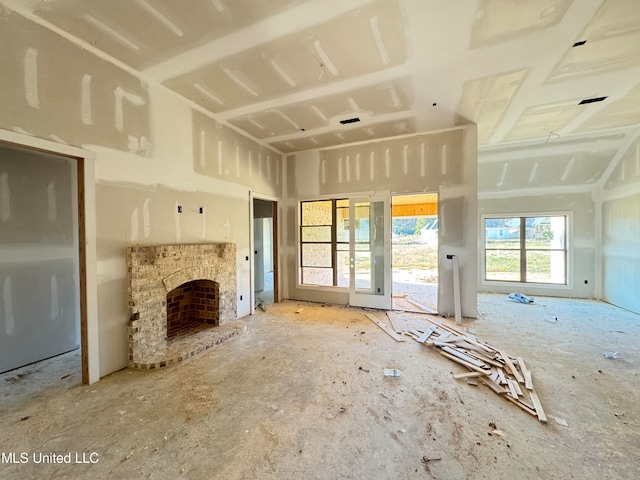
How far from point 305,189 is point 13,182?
4.15 m

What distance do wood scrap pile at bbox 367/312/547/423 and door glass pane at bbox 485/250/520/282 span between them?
3.48 m

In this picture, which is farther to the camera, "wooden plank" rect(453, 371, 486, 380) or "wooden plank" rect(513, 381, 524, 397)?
"wooden plank" rect(453, 371, 486, 380)

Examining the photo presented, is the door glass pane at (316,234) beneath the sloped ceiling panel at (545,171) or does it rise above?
beneath

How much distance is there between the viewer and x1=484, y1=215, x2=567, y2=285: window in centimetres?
608

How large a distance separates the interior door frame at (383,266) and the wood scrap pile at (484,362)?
105cm

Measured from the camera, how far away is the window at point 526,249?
6.08 m

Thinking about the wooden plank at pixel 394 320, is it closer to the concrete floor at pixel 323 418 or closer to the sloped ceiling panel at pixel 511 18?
the concrete floor at pixel 323 418

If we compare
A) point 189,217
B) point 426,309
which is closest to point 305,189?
point 189,217

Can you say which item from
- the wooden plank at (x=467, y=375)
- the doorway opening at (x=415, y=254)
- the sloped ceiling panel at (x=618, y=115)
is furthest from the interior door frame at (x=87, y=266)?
the sloped ceiling panel at (x=618, y=115)

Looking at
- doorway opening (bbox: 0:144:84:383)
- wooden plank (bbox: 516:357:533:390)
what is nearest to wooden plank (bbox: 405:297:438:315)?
wooden plank (bbox: 516:357:533:390)

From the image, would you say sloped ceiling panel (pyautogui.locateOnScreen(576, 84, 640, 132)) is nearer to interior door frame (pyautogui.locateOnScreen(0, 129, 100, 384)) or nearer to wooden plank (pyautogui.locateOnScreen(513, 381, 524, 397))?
wooden plank (pyautogui.locateOnScreen(513, 381, 524, 397))

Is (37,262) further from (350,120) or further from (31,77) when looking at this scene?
(350,120)

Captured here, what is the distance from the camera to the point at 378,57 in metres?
2.61

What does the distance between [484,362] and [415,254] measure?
8319 mm
